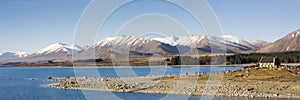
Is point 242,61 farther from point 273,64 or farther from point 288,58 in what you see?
point 273,64

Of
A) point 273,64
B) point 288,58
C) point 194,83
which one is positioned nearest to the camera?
point 194,83

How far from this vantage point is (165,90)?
122 feet

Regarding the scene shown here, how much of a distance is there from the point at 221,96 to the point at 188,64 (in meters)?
65.3

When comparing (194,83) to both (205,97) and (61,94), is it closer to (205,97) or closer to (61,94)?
(205,97)

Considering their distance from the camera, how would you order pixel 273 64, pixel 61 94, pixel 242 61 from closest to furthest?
pixel 61 94, pixel 273 64, pixel 242 61

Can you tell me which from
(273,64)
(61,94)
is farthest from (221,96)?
(273,64)

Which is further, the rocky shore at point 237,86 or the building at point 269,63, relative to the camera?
the building at point 269,63

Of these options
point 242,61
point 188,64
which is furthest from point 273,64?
point 188,64

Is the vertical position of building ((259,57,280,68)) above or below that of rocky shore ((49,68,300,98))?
above

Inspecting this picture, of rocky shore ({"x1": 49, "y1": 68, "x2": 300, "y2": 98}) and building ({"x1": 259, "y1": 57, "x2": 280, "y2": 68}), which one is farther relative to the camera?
building ({"x1": 259, "y1": 57, "x2": 280, "y2": 68})

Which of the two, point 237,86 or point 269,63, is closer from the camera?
point 237,86

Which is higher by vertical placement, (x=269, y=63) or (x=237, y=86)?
(x=269, y=63)

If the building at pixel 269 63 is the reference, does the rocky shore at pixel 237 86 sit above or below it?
below

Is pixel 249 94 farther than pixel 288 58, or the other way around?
pixel 288 58
